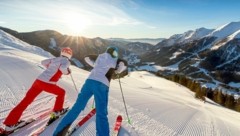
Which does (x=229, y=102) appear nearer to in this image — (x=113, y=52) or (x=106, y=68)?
(x=113, y=52)

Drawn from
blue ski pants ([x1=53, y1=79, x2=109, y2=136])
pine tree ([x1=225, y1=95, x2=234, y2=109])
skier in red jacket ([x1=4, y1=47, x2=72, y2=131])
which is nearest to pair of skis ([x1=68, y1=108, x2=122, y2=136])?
blue ski pants ([x1=53, y1=79, x2=109, y2=136])

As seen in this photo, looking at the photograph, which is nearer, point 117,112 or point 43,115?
point 43,115

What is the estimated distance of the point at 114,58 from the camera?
730cm

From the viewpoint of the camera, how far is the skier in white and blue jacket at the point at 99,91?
6555mm

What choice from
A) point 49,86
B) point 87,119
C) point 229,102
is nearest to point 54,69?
point 49,86

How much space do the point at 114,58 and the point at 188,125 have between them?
12.3 feet

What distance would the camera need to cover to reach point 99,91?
265 inches

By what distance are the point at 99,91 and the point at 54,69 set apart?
2361mm

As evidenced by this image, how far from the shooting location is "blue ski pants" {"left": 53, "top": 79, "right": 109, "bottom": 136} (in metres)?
6.54

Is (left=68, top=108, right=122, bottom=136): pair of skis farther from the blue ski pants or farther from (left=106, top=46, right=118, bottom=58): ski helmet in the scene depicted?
(left=106, top=46, right=118, bottom=58): ski helmet

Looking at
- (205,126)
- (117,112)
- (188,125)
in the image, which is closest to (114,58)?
(117,112)

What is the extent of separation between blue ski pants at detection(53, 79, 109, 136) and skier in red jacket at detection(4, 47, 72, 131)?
1647mm

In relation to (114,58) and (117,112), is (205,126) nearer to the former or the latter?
(117,112)

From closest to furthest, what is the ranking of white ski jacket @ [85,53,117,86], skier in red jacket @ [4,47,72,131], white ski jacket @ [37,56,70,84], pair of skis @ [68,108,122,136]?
white ski jacket @ [85,53,117,86] → pair of skis @ [68,108,122,136] → skier in red jacket @ [4,47,72,131] → white ski jacket @ [37,56,70,84]
